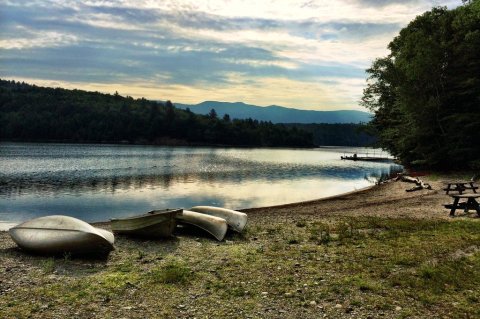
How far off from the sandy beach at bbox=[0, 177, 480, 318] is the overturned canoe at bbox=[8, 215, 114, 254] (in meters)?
0.44

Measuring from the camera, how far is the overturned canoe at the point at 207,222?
17.6m

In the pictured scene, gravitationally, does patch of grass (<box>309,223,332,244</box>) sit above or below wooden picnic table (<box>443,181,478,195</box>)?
below

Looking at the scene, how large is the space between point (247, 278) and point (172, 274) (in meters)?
2.23

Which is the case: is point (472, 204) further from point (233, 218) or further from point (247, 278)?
point (247, 278)

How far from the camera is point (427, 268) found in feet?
36.9

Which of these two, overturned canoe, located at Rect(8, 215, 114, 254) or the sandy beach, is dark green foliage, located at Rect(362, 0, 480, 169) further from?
overturned canoe, located at Rect(8, 215, 114, 254)

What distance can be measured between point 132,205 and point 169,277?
Result: 27160 mm

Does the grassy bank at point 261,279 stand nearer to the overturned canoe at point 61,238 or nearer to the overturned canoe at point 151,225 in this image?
the overturned canoe at point 61,238

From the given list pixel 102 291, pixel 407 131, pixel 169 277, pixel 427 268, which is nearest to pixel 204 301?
pixel 169 277

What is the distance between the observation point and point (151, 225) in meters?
16.6

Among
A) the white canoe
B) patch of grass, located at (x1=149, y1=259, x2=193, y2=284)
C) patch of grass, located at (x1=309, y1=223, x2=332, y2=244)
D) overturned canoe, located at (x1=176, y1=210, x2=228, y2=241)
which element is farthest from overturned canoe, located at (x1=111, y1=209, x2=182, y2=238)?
patch of grass, located at (x1=309, y1=223, x2=332, y2=244)

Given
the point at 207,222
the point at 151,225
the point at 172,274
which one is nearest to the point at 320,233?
the point at 207,222

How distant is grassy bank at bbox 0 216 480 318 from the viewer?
8.97 meters

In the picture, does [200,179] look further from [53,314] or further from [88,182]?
[53,314]
